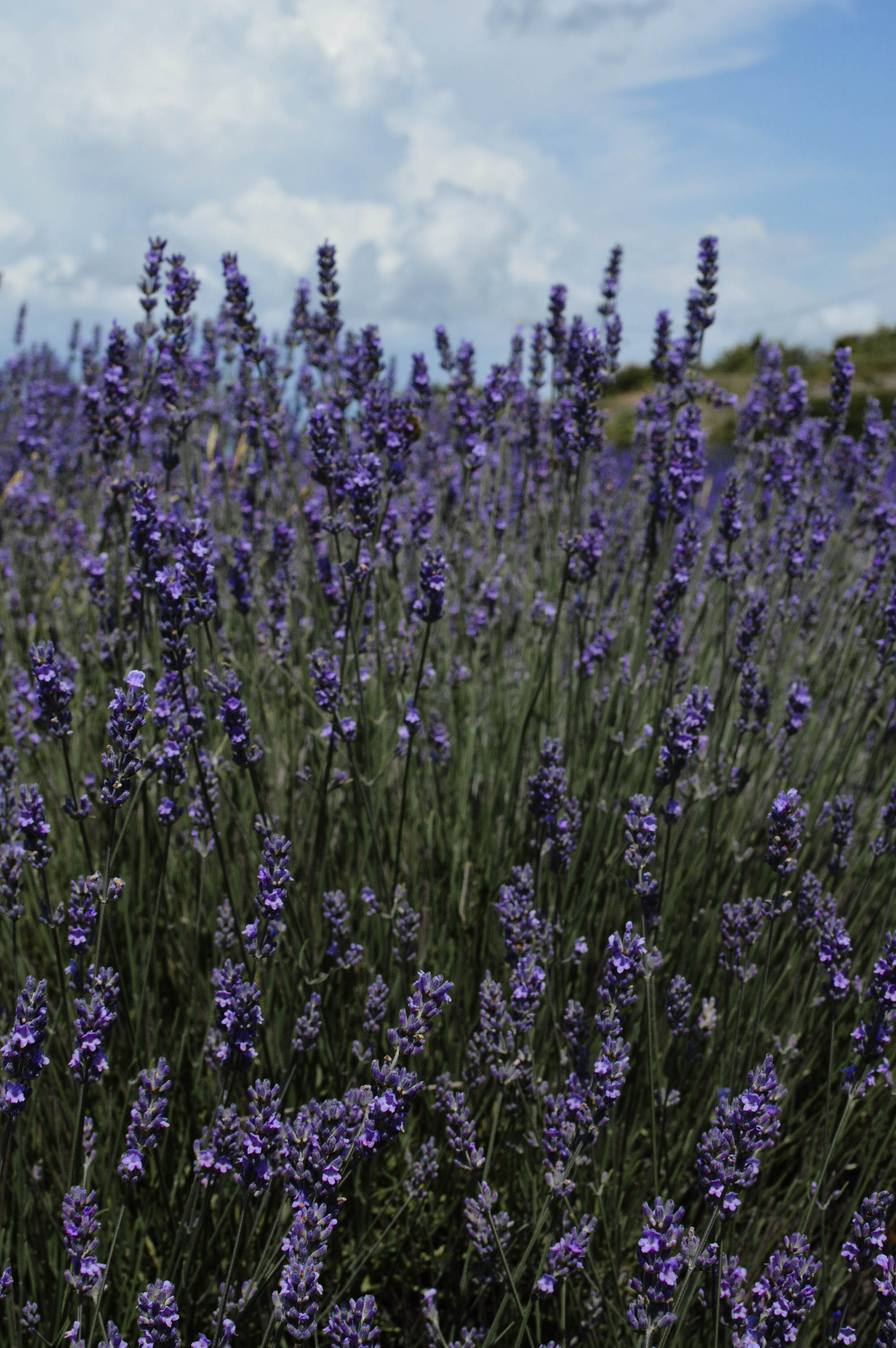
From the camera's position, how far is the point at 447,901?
8.99 ft

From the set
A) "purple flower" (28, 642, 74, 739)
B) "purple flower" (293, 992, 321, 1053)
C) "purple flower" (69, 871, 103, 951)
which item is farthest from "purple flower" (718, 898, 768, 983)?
"purple flower" (28, 642, 74, 739)

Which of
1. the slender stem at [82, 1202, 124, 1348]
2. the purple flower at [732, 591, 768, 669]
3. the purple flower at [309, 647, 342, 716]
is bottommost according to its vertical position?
the slender stem at [82, 1202, 124, 1348]

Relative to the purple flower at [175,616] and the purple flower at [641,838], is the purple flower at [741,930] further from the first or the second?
the purple flower at [175,616]

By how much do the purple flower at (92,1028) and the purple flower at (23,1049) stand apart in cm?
5

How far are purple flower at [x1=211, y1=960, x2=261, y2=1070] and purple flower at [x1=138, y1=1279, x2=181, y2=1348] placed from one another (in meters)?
0.29

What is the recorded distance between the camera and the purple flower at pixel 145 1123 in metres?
1.41

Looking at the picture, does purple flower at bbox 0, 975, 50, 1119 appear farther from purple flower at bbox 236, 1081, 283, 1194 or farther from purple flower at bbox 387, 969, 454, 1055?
purple flower at bbox 387, 969, 454, 1055

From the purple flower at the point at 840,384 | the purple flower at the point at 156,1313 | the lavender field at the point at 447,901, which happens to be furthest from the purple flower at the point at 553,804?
the purple flower at the point at 840,384

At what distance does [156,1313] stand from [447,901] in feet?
5.07

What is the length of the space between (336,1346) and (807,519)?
317 centimetres

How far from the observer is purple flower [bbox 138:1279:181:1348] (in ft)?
4.09

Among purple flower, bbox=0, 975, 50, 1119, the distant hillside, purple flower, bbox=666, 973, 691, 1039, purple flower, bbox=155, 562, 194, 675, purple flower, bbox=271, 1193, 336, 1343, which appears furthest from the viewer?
the distant hillside

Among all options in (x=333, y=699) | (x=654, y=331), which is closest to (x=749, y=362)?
(x=654, y=331)

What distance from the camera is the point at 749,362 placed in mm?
23516
